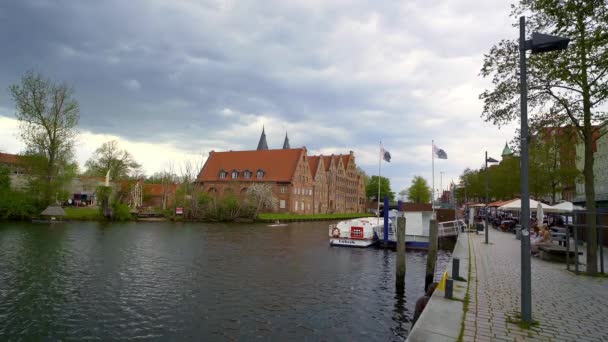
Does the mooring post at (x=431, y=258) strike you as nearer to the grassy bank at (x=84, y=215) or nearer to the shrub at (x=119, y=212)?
the shrub at (x=119, y=212)

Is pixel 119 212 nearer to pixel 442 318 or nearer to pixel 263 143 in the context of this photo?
pixel 263 143

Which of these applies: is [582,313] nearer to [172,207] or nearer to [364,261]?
[364,261]

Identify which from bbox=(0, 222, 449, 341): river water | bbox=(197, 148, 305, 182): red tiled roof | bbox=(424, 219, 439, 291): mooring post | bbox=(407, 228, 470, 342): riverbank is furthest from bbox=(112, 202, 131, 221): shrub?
bbox=(407, 228, 470, 342): riverbank

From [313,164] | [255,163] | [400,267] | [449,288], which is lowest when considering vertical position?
[400,267]

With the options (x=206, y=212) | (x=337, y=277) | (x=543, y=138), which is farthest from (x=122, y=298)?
(x=206, y=212)

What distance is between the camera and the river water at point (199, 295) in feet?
34.5

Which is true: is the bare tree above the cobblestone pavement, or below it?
above

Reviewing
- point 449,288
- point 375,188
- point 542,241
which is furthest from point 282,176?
point 449,288

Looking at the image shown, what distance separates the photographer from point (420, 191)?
→ 12462cm

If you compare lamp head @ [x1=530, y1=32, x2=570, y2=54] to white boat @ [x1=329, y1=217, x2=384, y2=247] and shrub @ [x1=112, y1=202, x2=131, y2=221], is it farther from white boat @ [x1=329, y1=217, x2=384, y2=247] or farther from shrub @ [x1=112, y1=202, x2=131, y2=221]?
shrub @ [x1=112, y1=202, x2=131, y2=221]

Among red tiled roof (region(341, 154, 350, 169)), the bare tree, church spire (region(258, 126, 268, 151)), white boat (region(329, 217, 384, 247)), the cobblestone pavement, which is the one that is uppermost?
church spire (region(258, 126, 268, 151))

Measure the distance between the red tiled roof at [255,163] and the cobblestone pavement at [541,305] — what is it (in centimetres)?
6351

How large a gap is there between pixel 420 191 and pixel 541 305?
12040cm

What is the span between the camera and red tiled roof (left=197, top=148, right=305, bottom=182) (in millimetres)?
77688
